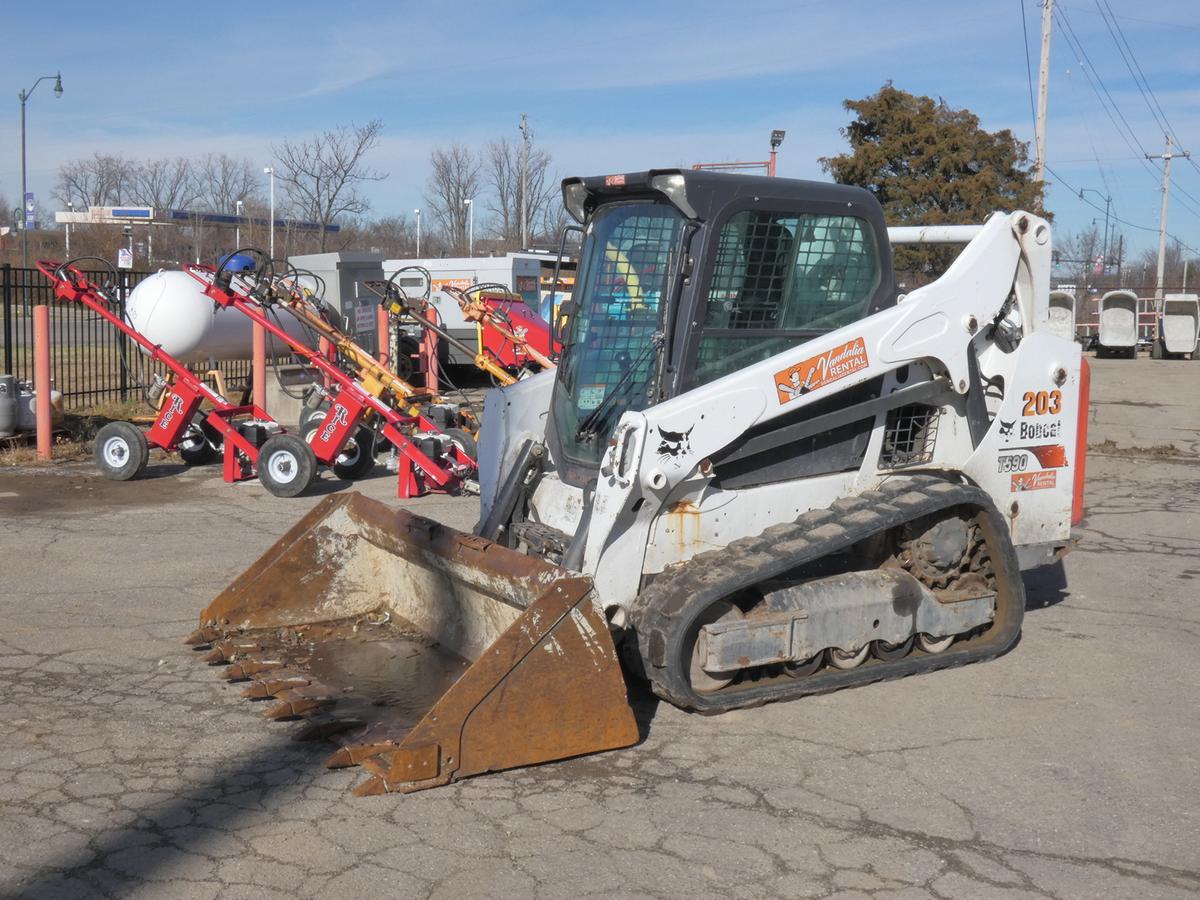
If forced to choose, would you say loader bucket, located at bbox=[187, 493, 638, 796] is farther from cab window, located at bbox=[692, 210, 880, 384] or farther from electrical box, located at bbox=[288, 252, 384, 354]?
electrical box, located at bbox=[288, 252, 384, 354]

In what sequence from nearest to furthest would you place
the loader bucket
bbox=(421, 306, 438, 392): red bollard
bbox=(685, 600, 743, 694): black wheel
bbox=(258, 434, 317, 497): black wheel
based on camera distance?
the loader bucket, bbox=(685, 600, 743, 694): black wheel, bbox=(258, 434, 317, 497): black wheel, bbox=(421, 306, 438, 392): red bollard

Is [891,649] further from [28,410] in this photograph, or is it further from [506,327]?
[506,327]

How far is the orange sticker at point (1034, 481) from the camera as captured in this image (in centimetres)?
665

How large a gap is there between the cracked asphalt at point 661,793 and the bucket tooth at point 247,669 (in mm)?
64

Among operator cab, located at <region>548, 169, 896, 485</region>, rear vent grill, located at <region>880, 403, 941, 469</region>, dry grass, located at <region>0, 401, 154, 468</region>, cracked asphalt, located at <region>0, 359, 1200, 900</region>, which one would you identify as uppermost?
operator cab, located at <region>548, 169, 896, 485</region>

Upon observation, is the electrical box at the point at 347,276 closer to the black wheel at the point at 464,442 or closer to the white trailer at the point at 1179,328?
the black wheel at the point at 464,442

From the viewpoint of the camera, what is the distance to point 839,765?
16.6 feet

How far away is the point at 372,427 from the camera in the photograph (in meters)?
11.3

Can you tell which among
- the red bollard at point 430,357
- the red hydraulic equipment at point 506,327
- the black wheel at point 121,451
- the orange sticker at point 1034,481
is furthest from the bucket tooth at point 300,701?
the red bollard at point 430,357

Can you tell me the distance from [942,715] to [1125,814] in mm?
1108

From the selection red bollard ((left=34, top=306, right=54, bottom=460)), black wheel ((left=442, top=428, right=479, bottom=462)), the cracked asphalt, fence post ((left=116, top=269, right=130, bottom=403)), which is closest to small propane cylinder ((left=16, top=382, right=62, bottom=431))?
red bollard ((left=34, top=306, right=54, bottom=460))

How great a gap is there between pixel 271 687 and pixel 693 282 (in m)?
2.59

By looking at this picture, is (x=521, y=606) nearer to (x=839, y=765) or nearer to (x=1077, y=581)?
(x=839, y=765)

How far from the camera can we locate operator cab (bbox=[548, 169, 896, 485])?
18.7ft
